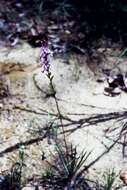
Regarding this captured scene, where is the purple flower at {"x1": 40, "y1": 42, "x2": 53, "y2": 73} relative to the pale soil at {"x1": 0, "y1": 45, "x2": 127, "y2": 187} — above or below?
above

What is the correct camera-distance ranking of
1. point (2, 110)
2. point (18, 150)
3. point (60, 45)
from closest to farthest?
point (18, 150) < point (2, 110) < point (60, 45)

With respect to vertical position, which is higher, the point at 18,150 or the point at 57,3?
the point at 57,3

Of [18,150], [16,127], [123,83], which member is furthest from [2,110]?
[123,83]

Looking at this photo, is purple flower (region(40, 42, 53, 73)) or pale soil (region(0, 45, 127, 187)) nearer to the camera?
purple flower (region(40, 42, 53, 73))

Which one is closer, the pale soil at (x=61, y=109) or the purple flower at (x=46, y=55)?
the purple flower at (x=46, y=55)

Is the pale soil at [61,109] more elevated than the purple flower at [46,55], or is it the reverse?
the purple flower at [46,55]

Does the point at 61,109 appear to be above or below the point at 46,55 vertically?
below

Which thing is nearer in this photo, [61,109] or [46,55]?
[46,55]

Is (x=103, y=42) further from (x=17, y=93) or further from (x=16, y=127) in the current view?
(x=16, y=127)
